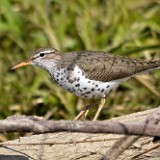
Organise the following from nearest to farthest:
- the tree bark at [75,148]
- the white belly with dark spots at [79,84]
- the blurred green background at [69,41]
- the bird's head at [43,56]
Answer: the tree bark at [75,148] < the white belly with dark spots at [79,84] < the bird's head at [43,56] < the blurred green background at [69,41]

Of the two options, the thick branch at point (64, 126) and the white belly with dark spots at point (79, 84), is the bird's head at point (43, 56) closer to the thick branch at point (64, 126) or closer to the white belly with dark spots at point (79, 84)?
the white belly with dark spots at point (79, 84)

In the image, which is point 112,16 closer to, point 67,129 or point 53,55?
point 53,55

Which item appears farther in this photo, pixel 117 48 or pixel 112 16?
pixel 112 16

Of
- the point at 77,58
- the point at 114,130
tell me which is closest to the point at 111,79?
the point at 77,58

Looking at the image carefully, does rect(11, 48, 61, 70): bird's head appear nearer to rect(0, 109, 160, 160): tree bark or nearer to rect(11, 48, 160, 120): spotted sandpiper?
rect(11, 48, 160, 120): spotted sandpiper

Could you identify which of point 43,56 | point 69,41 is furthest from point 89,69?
point 69,41

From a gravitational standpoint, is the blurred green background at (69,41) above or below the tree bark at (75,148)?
above

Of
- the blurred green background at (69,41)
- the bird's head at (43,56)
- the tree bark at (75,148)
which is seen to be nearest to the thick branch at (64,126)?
the tree bark at (75,148)
